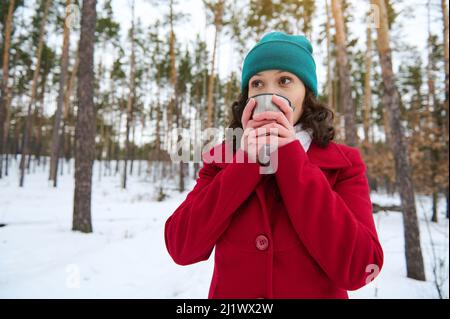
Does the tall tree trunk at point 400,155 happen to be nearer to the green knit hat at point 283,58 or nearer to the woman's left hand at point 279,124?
the green knit hat at point 283,58

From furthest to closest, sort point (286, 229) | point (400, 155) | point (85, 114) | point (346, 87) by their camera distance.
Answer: point (346, 87)
point (85, 114)
point (400, 155)
point (286, 229)

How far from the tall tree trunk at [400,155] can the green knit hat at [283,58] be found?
187 inches

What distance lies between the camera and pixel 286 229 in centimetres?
91

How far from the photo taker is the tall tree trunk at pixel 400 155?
4891 mm

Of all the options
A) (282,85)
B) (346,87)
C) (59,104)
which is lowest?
(282,85)

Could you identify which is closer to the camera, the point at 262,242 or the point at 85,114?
the point at 262,242

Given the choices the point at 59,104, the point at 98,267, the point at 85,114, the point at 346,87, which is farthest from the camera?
the point at 59,104

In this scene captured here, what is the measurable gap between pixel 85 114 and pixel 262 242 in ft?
21.4

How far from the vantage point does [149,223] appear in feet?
25.6

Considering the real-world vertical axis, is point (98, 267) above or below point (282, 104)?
below

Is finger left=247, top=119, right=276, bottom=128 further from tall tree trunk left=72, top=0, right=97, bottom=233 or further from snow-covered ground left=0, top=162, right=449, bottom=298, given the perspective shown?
tall tree trunk left=72, top=0, right=97, bottom=233

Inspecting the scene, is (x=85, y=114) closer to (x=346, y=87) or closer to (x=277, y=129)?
(x=277, y=129)

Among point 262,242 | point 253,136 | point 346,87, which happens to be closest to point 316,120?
point 253,136
